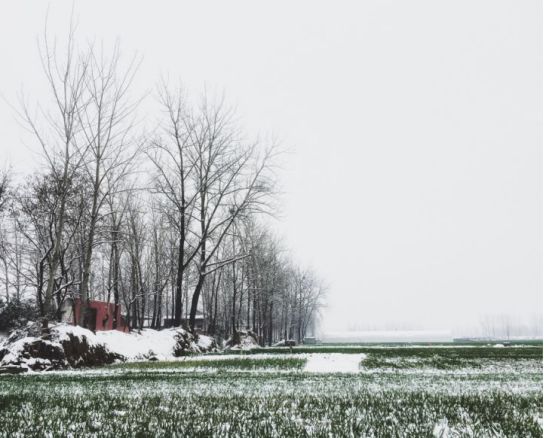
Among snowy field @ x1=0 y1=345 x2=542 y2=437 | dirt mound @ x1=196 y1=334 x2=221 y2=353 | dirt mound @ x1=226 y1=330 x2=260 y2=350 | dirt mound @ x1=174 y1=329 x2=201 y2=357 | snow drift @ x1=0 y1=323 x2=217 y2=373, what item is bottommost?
dirt mound @ x1=226 y1=330 x2=260 y2=350

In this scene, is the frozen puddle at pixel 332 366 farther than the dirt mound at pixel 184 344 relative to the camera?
No

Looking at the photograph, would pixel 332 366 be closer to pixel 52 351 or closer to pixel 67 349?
pixel 67 349

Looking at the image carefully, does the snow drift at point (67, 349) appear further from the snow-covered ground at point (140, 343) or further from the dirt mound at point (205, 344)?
the dirt mound at point (205, 344)

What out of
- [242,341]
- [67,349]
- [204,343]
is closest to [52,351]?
[67,349]

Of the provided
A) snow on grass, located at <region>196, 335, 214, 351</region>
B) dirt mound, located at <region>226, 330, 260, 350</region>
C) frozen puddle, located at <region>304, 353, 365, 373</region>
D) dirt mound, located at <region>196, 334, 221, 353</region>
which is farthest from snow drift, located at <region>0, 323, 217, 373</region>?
dirt mound, located at <region>226, 330, 260, 350</region>

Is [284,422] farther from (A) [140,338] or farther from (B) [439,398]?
(A) [140,338]

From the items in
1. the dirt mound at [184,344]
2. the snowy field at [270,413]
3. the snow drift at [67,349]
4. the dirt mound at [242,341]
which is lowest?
the dirt mound at [242,341]

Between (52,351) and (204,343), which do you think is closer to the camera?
(52,351)

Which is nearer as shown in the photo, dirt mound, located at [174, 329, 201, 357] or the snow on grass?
dirt mound, located at [174, 329, 201, 357]

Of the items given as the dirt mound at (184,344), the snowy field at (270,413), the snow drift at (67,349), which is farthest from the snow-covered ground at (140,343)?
the snowy field at (270,413)

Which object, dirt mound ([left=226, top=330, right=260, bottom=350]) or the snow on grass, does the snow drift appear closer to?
the snow on grass

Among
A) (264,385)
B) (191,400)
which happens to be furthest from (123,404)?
(264,385)

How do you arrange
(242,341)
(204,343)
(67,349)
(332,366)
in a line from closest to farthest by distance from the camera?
(332,366), (67,349), (204,343), (242,341)

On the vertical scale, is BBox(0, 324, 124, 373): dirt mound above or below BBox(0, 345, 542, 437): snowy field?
below
